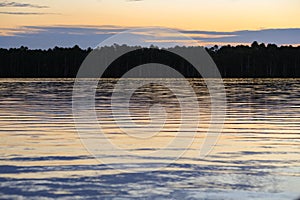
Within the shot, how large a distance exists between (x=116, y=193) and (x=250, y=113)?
81.3ft

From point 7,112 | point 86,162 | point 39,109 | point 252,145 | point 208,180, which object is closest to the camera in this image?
point 208,180

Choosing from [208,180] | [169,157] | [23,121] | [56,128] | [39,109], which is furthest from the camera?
[39,109]

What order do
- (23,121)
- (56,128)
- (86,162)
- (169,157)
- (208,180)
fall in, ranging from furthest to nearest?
(23,121) → (56,128) → (169,157) → (86,162) → (208,180)

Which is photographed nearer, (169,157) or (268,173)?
(268,173)

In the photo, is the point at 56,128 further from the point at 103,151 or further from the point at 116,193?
the point at 116,193

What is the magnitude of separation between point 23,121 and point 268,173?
680 inches

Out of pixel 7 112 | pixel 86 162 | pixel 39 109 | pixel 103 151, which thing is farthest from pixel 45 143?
pixel 39 109

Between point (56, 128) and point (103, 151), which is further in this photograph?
point (56, 128)

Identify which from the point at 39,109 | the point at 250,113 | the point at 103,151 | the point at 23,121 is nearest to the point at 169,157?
the point at 103,151

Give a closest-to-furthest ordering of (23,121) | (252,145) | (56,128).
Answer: (252,145)
(56,128)
(23,121)

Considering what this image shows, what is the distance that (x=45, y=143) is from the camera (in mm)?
21781

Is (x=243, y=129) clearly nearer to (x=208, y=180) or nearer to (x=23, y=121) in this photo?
(x=23, y=121)

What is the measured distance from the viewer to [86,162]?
17672 mm

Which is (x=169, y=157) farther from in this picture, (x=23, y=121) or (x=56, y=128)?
(x=23, y=121)
